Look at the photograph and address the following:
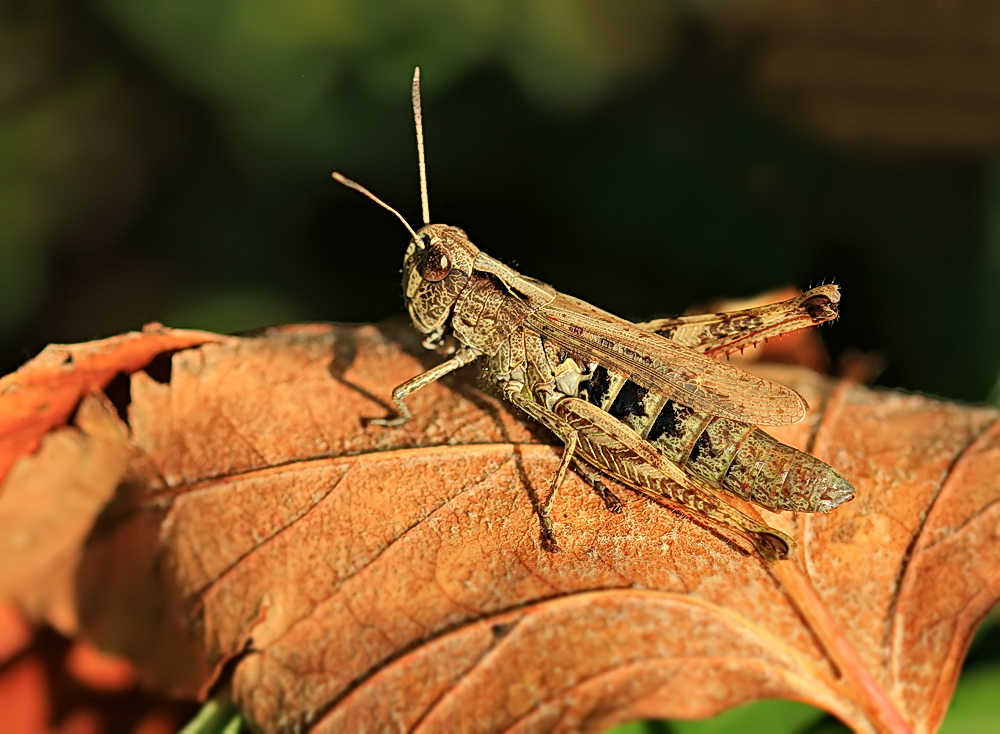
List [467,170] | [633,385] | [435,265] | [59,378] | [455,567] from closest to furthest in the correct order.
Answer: [455,567] < [59,378] < [633,385] < [435,265] < [467,170]

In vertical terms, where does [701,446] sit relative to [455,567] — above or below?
above

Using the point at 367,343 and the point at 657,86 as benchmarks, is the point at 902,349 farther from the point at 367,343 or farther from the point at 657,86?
the point at 367,343

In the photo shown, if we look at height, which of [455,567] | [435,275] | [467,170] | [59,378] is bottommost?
[59,378]

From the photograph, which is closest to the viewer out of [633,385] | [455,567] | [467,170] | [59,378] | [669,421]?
[455,567]

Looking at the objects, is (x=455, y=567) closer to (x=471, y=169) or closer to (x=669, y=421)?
(x=669, y=421)

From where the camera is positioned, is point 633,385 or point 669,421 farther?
point 633,385

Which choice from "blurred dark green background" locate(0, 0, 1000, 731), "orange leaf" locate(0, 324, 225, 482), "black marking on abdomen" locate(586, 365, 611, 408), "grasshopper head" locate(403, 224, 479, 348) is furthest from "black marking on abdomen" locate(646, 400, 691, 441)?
"orange leaf" locate(0, 324, 225, 482)

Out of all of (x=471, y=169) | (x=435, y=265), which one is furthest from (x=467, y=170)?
(x=435, y=265)
